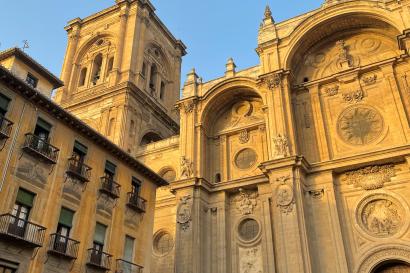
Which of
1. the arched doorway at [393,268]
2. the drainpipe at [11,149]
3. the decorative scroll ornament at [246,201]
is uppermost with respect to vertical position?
the decorative scroll ornament at [246,201]

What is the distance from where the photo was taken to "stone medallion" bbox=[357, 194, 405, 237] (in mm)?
20797

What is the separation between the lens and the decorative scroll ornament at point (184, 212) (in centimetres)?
2478

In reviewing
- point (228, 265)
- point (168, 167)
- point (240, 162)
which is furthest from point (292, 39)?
point (228, 265)

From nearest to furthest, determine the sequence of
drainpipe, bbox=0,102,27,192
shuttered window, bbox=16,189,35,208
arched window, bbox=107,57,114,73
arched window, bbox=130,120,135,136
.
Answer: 1. drainpipe, bbox=0,102,27,192
2. shuttered window, bbox=16,189,35,208
3. arched window, bbox=130,120,135,136
4. arched window, bbox=107,57,114,73

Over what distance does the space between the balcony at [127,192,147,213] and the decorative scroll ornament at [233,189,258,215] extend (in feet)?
21.7

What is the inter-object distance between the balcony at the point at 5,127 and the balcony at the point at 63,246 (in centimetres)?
407

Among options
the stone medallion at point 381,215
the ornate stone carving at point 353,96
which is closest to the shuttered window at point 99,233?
the stone medallion at point 381,215

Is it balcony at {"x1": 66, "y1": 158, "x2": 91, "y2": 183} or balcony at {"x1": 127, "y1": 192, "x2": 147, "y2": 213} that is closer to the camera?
balcony at {"x1": 66, "y1": 158, "x2": 91, "y2": 183}

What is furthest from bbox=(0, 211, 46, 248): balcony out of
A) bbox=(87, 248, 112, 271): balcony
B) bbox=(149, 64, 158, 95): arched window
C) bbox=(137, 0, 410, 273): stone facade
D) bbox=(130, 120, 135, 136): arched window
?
bbox=(149, 64, 158, 95): arched window

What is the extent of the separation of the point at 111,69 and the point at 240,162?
67.8 ft

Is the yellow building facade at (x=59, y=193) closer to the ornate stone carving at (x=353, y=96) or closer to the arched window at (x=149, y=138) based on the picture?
the ornate stone carving at (x=353, y=96)

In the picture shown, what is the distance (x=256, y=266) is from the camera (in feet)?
76.7

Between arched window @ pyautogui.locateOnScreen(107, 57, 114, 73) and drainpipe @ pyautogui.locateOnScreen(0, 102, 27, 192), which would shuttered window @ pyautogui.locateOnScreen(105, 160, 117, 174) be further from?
arched window @ pyautogui.locateOnScreen(107, 57, 114, 73)

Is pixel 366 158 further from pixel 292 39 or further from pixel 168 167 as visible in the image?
pixel 168 167
